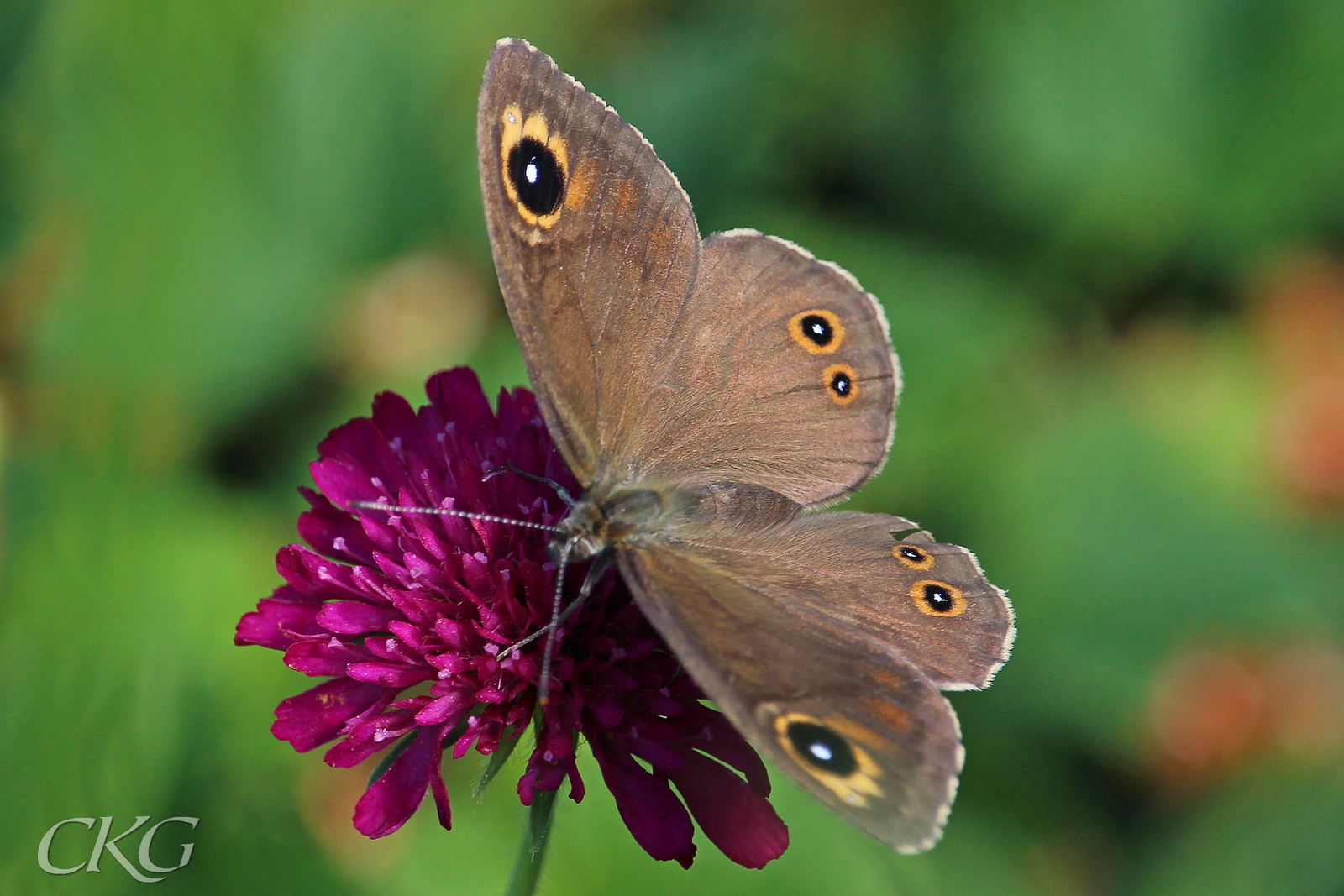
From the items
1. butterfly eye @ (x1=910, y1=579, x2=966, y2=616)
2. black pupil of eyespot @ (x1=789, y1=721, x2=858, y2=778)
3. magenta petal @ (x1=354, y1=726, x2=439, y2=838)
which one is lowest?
magenta petal @ (x1=354, y1=726, x2=439, y2=838)

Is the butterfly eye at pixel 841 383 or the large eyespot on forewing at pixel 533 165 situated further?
the butterfly eye at pixel 841 383

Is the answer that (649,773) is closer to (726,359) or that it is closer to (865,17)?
(726,359)

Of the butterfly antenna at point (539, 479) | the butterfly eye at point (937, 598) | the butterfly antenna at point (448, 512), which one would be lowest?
the butterfly antenna at point (448, 512)

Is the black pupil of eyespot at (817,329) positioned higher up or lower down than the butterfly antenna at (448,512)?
higher up

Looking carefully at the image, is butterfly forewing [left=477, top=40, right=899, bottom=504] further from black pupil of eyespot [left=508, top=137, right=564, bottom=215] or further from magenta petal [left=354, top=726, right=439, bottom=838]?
magenta petal [left=354, top=726, right=439, bottom=838]

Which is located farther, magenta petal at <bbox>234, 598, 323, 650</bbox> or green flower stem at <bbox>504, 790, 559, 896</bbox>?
magenta petal at <bbox>234, 598, 323, 650</bbox>

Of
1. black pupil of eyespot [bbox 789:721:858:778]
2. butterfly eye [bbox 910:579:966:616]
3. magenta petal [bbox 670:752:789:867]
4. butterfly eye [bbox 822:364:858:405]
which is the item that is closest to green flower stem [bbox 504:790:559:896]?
magenta petal [bbox 670:752:789:867]

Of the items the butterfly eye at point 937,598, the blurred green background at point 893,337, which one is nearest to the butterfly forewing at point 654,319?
the butterfly eye at point 937,598

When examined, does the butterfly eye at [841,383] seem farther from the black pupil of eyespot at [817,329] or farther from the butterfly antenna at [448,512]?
the butterfly antenna at [448,512]
